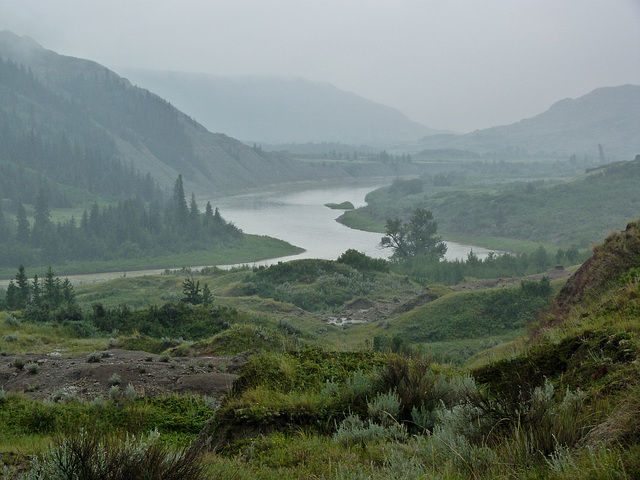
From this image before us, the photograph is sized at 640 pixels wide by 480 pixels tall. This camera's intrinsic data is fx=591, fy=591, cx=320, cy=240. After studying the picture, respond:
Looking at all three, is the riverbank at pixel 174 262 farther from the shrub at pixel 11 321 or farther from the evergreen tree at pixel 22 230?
the shrub at pixel 11 321

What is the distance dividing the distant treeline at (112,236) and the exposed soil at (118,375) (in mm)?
76175

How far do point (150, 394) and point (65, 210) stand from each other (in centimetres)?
12362

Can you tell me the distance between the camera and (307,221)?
102062mm

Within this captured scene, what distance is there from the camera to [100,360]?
508 inches

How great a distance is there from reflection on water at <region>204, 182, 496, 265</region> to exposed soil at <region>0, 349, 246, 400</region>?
56.7 m

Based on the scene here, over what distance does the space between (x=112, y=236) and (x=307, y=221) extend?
105 feet

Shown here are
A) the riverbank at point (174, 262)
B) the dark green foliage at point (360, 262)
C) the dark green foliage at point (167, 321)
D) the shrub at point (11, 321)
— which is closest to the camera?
the shrub at point (11, 321)

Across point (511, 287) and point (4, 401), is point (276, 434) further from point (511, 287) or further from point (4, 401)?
point (511, 287)

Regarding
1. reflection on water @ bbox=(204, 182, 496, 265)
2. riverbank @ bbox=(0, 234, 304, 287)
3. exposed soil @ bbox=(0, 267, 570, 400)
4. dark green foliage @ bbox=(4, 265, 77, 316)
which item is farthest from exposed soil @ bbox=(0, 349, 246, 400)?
riverbank @ bbox=(0, 234, 304, 287)

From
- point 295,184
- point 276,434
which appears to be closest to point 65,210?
point 295,184

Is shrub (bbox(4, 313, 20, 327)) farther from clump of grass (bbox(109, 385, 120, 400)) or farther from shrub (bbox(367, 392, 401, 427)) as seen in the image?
shrub (bbox(367, 392, 401, 427))

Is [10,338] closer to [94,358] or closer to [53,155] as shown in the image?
[94,358]

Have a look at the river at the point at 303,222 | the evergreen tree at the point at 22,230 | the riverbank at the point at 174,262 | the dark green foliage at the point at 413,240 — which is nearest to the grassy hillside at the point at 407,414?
the dark green foliage at the point at 413,240

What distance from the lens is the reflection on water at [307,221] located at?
76.7 meters
